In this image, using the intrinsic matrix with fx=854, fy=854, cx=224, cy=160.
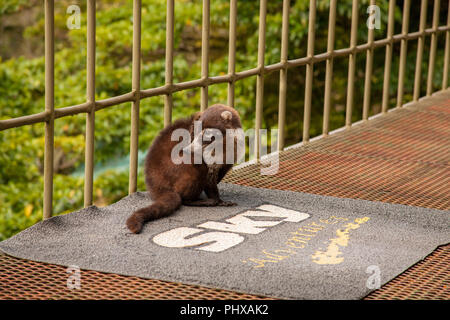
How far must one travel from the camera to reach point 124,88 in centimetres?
903

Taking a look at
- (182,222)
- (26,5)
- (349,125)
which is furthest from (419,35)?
(26,5)

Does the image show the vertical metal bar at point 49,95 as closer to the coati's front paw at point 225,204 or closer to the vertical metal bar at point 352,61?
the coati's front paw at point 225,204

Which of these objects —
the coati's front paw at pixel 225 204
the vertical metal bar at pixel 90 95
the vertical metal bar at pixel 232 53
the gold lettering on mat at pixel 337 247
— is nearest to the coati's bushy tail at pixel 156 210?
the coati's front paw at pixel 225 204

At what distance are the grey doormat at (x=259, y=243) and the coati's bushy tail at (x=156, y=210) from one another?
29 mm

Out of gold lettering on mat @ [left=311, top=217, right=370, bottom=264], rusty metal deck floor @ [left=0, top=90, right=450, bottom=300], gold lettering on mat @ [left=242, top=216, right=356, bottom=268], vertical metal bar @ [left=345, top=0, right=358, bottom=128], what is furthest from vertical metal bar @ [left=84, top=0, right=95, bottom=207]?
vertical metal bar @ [left=345, top=0, right=358, bottom=128]

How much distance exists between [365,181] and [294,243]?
1.19 metres

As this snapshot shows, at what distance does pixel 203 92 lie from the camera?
4168 mm

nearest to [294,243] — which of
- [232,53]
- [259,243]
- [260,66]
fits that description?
[259,243]

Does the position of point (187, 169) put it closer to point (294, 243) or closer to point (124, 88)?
point (294, 243)

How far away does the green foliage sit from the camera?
7.87 metres

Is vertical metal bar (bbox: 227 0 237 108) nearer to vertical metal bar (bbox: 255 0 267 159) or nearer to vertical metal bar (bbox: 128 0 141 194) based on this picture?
vertical metal bar (bbox: 255 0 267 159)

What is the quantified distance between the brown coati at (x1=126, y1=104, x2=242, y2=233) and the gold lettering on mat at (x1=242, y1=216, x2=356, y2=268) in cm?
44

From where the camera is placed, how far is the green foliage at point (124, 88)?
787cm

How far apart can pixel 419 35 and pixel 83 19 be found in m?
4.06
